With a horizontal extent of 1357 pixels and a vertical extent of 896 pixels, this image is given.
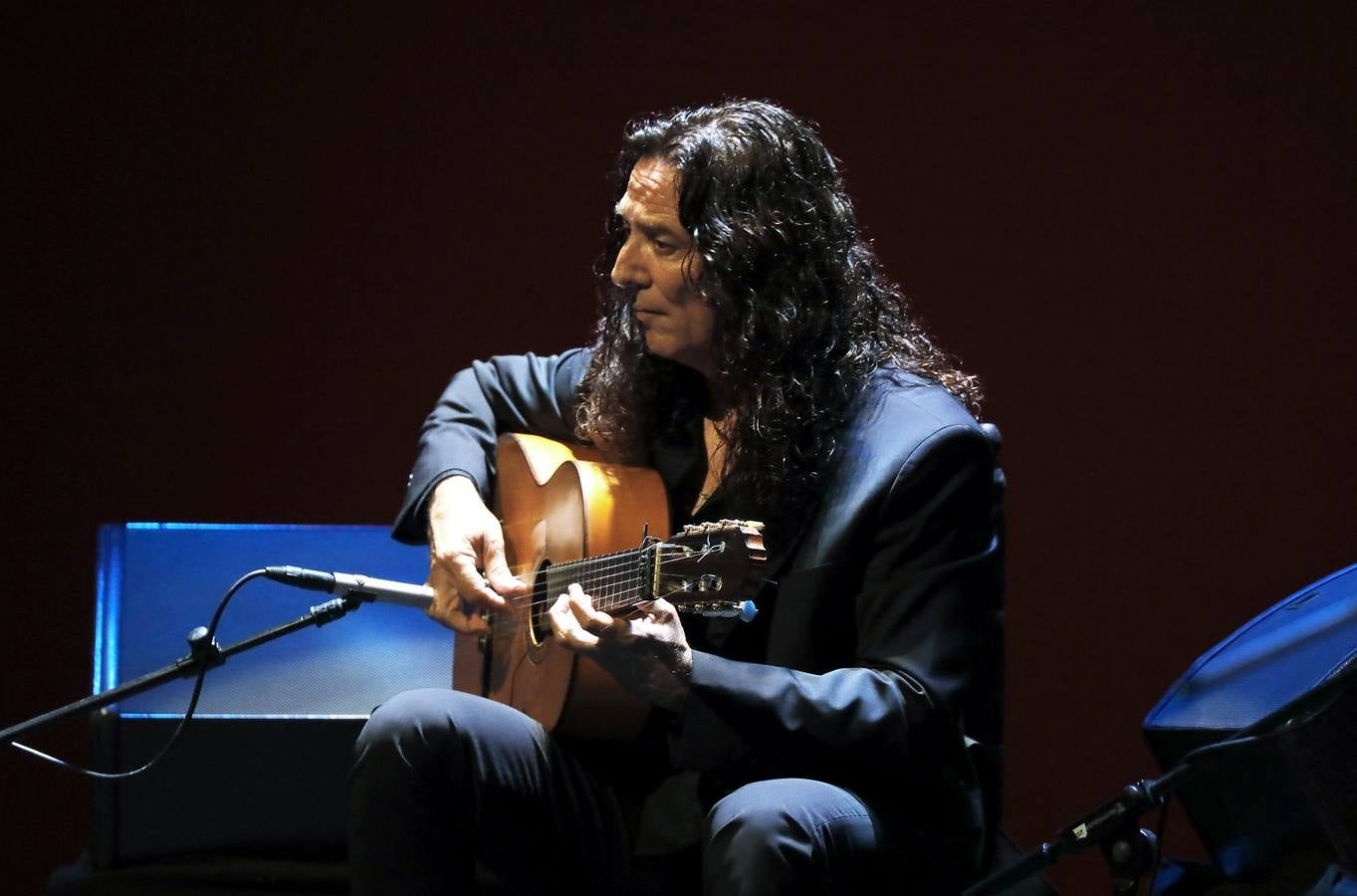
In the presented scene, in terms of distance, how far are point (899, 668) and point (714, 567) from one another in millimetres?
281

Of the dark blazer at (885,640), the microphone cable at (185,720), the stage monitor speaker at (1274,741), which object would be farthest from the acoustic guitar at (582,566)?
the stage monitor speaker at (1274,741)

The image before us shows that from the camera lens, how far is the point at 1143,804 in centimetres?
154

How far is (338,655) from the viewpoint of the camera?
2787mm

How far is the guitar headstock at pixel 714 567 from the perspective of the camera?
1.82 meters

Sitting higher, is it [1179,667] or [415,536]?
[415,536]

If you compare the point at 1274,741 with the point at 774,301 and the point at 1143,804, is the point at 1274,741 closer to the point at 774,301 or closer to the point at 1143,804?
the point at 1143,804

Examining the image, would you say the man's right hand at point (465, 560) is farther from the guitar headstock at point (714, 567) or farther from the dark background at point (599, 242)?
the dark background at point (599, 242)

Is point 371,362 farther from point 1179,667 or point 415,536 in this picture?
point 1179,667

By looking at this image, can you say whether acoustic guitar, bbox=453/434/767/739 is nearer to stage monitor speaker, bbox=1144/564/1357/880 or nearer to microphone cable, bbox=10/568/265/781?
microphone cable, bbox=10/568/265/781

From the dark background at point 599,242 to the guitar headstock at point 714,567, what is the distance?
159 centimetres

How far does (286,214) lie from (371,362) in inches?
16.0

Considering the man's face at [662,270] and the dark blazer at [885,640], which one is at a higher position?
the man's face at [662,270]

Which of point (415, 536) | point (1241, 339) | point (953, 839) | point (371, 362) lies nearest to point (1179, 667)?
point (1241, 339)

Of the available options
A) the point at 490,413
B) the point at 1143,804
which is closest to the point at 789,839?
the point at 1143,804
